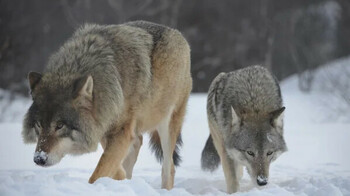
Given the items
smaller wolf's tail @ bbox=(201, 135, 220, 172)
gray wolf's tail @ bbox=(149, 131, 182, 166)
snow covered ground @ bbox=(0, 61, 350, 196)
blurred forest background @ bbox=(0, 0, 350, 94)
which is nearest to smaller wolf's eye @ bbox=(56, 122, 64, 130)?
snow covered ground @ bbox=(0, 61, 350, 196)

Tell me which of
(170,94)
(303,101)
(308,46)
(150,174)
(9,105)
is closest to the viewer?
(170,94)

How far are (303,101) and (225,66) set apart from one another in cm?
608

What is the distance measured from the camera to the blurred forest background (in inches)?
683

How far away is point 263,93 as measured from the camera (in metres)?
5.37

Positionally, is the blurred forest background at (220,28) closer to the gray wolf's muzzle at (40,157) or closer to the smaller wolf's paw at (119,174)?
the smaller wolf's paw at (119,174)

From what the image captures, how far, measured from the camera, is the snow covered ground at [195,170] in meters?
3.60

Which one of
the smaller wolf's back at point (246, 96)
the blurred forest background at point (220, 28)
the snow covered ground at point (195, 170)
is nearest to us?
the snow covered ground at point (195, 170)

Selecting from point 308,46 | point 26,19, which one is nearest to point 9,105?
point 26,19

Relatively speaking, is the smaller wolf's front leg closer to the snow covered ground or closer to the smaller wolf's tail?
the snow covered ground

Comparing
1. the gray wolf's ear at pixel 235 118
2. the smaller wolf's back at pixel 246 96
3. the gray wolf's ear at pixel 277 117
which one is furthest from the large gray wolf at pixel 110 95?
the gray wolf's ear at pixel 277 117

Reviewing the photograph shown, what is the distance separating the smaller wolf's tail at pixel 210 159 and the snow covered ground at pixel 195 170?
0.14 metres

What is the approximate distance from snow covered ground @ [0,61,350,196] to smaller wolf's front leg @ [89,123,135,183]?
0.30 metres

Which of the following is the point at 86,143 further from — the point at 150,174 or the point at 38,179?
the point at 150,174

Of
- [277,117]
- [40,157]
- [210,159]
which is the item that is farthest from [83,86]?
[210,159]
